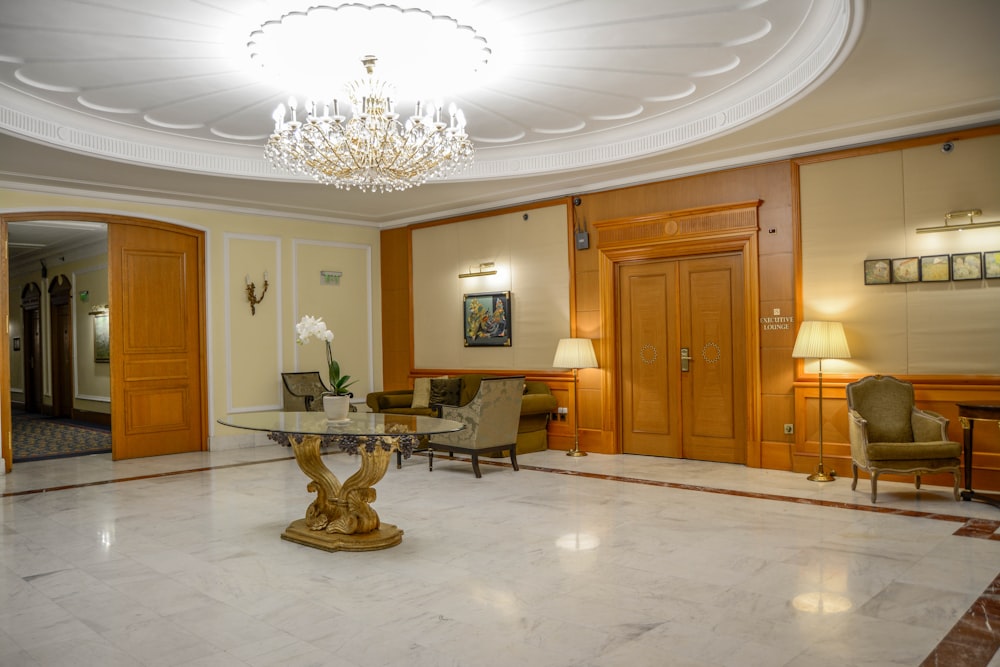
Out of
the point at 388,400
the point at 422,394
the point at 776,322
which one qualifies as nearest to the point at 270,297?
the point at 388,400

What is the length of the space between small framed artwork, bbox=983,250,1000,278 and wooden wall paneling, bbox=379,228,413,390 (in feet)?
23.3

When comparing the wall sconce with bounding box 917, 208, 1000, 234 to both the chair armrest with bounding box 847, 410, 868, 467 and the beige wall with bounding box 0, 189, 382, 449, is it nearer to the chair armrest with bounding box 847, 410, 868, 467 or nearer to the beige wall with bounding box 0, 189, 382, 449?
the chair armrest with bounding box 847, 410, 868, 467

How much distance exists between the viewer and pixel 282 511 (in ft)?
19.6

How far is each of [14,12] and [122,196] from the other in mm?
4448

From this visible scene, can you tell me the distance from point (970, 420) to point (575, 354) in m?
3.87

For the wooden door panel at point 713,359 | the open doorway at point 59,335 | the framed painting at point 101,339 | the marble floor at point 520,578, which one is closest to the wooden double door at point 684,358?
the wooden door panel at point 713,359

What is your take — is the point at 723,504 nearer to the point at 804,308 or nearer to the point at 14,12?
the point at 804,308

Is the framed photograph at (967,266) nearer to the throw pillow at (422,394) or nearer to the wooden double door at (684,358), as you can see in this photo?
the wooden double door at (684,358)

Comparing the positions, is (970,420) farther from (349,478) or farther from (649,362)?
(349,478)

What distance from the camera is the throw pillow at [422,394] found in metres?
9.27

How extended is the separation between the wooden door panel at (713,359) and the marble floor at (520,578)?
3.21 feet

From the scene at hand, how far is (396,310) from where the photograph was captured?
11172 mm

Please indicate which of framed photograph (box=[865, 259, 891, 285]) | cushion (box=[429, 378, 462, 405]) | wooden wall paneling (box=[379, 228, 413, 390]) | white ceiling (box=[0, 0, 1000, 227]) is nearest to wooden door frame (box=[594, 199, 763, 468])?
white ceiling (box=[0, 0, 1000, 227])

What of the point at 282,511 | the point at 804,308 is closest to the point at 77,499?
the point at 282,511
